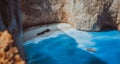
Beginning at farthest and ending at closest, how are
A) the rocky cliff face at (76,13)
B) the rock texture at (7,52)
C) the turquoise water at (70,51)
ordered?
the rocky cliff face at (76,13)
the turquoise water at (70,51)
the rock texture at (7,52)

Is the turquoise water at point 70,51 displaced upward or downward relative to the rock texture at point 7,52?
downward

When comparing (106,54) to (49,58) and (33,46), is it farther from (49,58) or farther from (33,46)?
(33,46)

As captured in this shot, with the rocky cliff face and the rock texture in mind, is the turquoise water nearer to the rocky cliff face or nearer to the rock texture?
the rocky cliff face

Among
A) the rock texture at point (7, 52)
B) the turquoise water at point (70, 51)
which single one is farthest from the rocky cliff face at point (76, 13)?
the rock texture at point (7, 52)

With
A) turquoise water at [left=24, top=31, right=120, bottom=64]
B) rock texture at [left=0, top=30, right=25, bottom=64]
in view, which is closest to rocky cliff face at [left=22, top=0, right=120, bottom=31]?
turquoise water at [left=24, top=31, right=120, bottom=64]

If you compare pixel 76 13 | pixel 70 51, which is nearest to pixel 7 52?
pixel 70 51

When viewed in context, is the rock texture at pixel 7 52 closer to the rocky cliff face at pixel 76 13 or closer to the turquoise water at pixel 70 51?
the turquoise water at pixel 70 51
